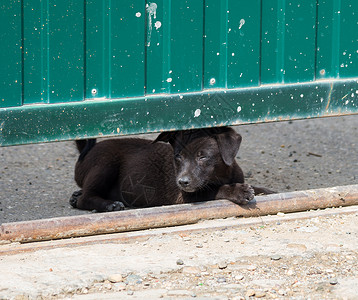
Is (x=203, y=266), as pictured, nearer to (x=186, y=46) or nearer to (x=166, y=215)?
(x=166, y=215)

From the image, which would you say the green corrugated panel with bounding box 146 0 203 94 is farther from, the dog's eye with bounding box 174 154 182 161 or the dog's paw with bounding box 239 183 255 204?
the dog's paw with bounding box 239 183 255 204

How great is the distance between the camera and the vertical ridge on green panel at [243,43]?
5133 mm

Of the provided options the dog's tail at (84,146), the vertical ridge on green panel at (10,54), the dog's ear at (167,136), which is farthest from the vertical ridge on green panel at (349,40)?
the vertical ridge on green panel at (10,54)

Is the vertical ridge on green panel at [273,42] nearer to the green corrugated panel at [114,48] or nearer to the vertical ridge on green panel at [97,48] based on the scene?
the green corrugated panel at [114,48]

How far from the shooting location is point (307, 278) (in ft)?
13.9

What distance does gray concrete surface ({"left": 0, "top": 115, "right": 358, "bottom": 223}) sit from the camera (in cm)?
591

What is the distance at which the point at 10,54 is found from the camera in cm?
458

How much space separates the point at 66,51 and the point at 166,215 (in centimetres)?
112

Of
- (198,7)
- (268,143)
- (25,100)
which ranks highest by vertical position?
(198,7)

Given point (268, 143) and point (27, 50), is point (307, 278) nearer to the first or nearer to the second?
point (27, 50)

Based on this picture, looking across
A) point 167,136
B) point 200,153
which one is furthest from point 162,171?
point 200,153

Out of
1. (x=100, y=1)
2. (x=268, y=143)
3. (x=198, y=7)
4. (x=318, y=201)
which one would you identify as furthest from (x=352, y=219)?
(x=268, y=143)

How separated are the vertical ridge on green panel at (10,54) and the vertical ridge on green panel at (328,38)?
1961 millimetres

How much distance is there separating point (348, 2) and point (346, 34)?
207mm
